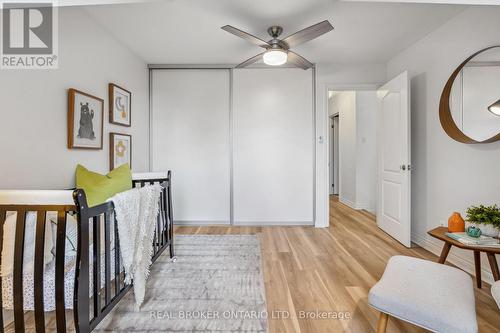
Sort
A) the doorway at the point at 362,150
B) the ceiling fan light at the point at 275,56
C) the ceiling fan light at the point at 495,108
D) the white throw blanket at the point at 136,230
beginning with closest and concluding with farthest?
the white throw blanket at the point at 136,230 → the ceiling fan light at the point at 495,108 → the ceiling fan light at the point at 275,56 → the doorway at the point at 362,150

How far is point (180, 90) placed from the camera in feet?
11.7

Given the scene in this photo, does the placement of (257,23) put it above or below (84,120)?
above

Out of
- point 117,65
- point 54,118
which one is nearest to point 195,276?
point 54,118

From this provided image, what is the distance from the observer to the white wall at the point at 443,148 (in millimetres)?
2008

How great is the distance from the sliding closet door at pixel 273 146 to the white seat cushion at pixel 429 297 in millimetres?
2183

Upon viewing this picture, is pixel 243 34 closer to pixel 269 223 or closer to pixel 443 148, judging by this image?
pixel 443 148

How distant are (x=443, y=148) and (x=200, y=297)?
268 cm

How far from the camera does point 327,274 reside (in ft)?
6.88

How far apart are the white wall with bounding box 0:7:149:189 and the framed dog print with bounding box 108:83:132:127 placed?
6cm

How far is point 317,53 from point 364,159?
2479 mm

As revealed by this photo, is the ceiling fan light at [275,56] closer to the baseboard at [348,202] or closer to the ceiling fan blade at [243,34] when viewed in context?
the ceiling fan blade at [243,34]

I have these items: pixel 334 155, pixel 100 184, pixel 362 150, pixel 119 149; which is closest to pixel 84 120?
pixel 119 149

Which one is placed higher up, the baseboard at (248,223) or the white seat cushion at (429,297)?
the white seat cushion at (429,297)

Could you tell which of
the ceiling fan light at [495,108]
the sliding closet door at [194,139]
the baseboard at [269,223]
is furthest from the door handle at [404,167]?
the sliding closet door at [194,139]
